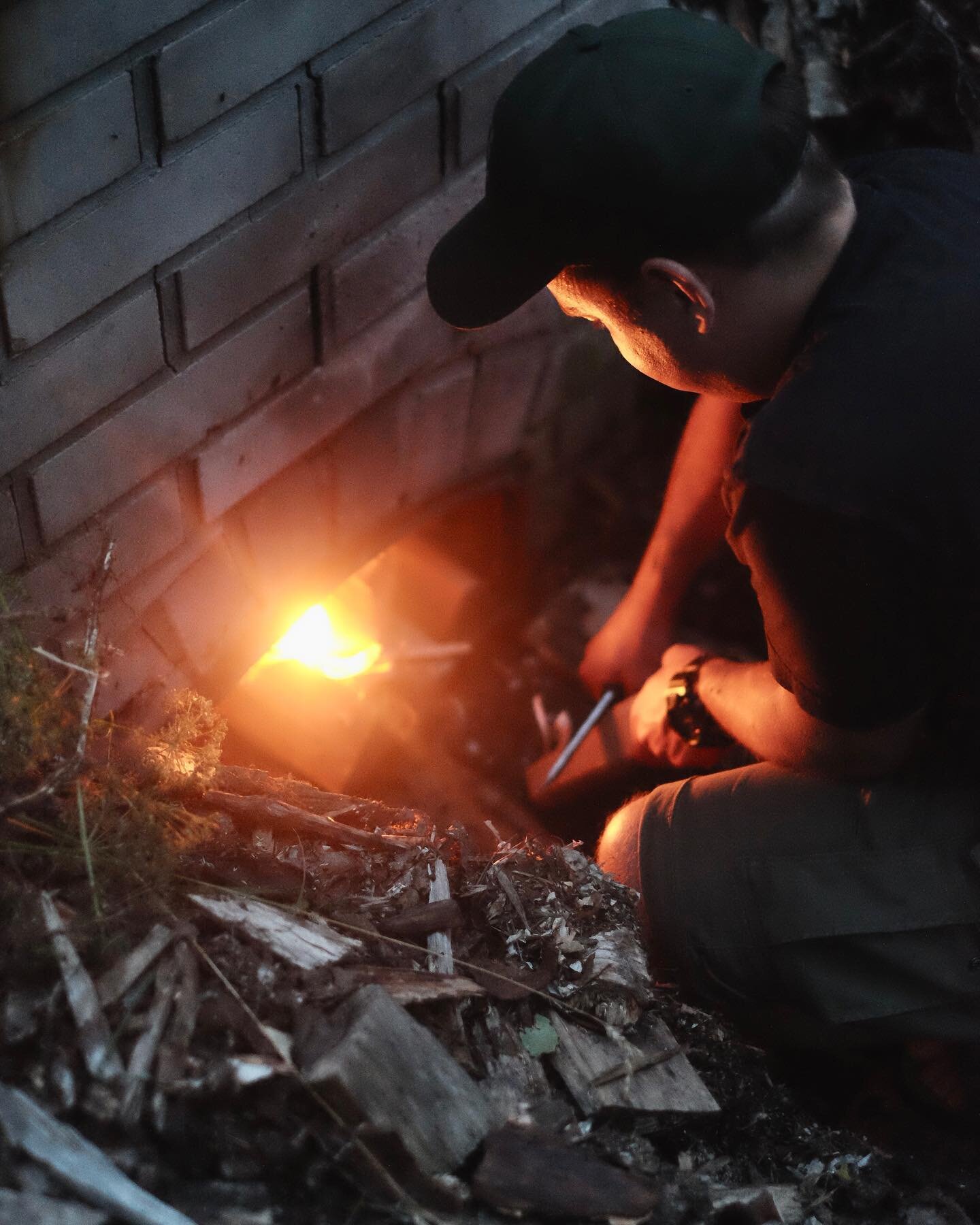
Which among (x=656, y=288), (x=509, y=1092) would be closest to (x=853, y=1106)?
(x=509, y=1092)

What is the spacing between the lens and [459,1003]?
1.92 meters

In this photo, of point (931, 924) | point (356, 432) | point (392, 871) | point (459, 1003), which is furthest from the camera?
point (356, 432)

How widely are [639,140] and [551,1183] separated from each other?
1.78 metres

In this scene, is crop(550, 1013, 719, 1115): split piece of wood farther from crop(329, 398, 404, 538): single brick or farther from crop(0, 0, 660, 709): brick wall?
crop(329, 398, 404, 538): single brick

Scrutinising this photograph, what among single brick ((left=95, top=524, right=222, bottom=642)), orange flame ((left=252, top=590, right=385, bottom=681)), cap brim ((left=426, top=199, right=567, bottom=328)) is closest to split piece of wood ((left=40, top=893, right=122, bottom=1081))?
single brick ((left=95, top=524, right=222, bottom=642))

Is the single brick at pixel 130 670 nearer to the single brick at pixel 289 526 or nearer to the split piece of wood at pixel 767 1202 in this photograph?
the single brick at pixel 289 526

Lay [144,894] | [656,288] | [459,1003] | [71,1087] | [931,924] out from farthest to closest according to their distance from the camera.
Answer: [931,924] → [656,288] → [459,1003] → [144,894] → [71,1087]

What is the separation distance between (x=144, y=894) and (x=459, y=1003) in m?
0.61

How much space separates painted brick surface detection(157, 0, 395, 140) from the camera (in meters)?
2.02

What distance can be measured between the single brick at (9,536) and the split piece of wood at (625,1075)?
1.47 m

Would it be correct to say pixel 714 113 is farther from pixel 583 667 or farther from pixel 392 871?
pixel 583 667

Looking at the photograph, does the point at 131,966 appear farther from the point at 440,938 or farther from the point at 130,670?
the point at 130,670

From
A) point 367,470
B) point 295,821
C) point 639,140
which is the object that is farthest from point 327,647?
point 639,140

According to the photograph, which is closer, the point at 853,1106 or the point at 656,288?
the point at 656,288
